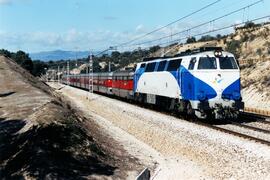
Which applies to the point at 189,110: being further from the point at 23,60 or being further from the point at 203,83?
the point at 23,60

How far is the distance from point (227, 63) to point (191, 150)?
31.3 feet

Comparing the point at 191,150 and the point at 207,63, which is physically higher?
the point at 207,63

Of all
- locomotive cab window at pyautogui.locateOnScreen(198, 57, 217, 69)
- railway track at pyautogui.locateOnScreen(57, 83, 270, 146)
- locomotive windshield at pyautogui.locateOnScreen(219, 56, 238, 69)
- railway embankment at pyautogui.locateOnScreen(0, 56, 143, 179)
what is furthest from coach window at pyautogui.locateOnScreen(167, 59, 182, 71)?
railway embankment at pyautogui.locateOnScreen(0, 56, 143, 179)

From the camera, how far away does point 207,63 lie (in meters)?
26.1

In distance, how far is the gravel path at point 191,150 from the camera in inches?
565

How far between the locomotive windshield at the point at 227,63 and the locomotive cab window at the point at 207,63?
345 millimetres

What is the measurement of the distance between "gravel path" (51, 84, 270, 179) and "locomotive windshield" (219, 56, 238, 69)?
332 cm

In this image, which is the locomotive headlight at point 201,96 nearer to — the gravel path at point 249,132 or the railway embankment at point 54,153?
the gravel path at point 249,132

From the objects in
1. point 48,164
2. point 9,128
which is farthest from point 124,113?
point 48,164

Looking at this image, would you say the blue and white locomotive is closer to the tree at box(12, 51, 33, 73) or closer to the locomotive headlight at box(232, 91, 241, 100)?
the locomotive headlight at box(232, 91, 241, 100)

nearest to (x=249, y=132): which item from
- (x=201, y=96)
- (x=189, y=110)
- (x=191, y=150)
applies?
(x=201, y=96)

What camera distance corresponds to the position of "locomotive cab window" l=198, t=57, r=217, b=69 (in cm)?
2600

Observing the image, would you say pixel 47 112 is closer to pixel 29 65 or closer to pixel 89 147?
pixel 89 147

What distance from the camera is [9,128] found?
19562 millimetres
